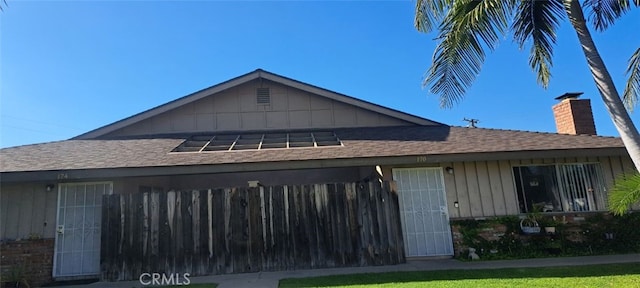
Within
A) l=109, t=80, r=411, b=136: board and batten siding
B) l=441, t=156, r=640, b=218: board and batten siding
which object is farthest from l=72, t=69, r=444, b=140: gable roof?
l=441, t=156, r=640, b=218: board and batten siding

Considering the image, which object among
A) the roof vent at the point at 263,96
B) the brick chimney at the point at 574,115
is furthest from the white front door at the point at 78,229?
the brick chimney at the point at 574,115

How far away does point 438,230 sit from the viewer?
8.70m

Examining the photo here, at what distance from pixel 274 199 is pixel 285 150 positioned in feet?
4.36

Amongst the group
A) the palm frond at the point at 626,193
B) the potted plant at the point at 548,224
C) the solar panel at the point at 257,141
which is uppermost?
the solar panel at the point at 257,141

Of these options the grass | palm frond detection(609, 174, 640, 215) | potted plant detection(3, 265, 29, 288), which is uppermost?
palm frond detection(609, 174, 640, 215)

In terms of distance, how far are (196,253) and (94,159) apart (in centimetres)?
333

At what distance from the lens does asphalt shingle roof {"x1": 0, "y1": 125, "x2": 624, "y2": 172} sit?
817cm

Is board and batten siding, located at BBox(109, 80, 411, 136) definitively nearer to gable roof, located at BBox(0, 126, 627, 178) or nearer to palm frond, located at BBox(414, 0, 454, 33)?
gable roof, located at BBox(0, 126, 627, 178)

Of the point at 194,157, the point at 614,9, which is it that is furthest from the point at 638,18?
the point at 194,157

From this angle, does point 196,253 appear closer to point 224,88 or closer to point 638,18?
point 224,88

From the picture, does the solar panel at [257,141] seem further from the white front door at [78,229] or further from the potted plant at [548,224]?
the potted plant at [548,224]

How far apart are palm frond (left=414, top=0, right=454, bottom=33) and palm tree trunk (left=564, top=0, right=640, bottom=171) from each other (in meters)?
2.23

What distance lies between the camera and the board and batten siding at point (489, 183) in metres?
8.81

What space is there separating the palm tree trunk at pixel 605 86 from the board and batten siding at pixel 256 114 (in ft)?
19.6
